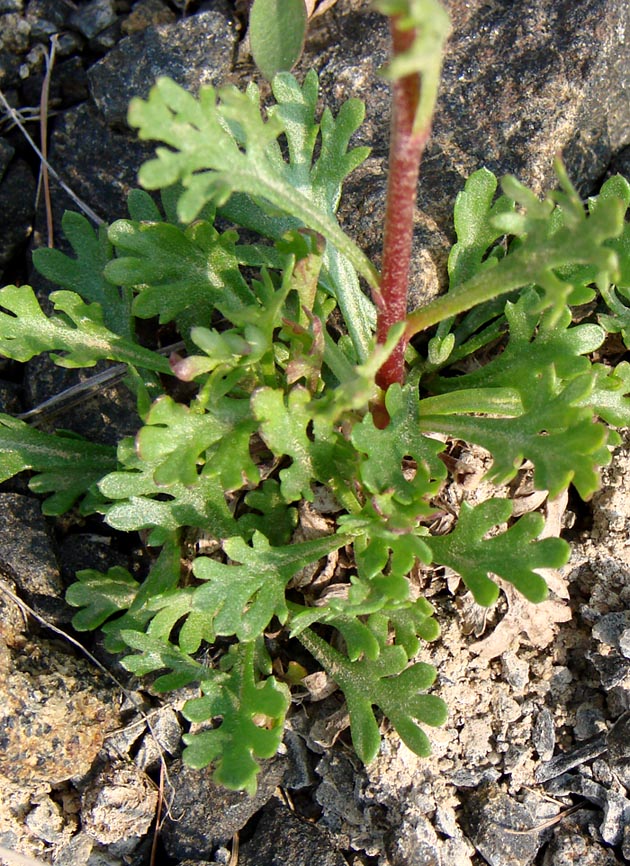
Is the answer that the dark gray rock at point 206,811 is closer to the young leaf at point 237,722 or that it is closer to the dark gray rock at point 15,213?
the young leaf at point 237,722

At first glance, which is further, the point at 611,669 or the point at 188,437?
the point at 611,669

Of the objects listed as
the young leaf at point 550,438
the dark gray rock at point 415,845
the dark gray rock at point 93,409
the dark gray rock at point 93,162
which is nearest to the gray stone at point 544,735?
the dark gray rock at point 415,845

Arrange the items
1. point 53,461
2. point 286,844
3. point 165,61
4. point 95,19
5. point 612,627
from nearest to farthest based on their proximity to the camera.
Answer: point 286,844
point 612,627
point 53,461
point 165,61
point 95,19

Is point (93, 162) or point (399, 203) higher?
point (399, 203)

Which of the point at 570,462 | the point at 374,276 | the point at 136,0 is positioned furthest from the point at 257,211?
the point at 136,0

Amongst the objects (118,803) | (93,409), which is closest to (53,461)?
(93,409)

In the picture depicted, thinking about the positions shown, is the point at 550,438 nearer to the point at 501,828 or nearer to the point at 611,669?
the point at 611,669

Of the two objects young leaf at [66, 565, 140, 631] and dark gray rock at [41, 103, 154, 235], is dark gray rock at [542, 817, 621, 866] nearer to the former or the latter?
young leaf at [66, 565, 140, 631]
